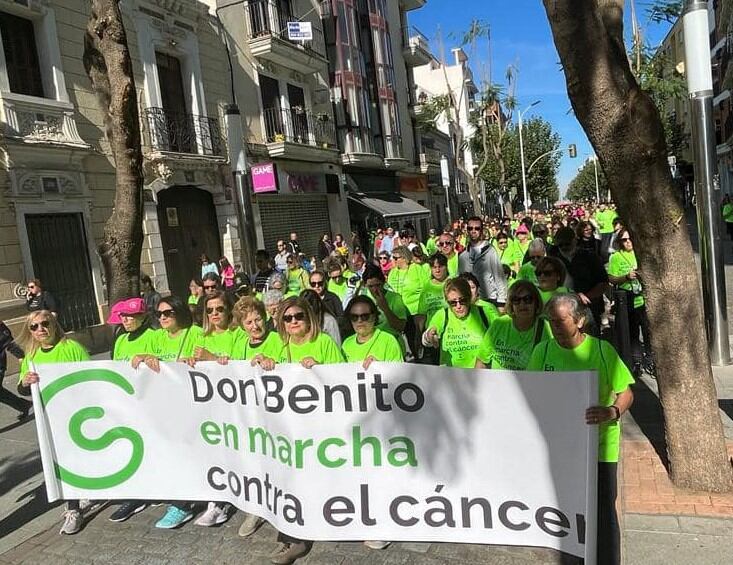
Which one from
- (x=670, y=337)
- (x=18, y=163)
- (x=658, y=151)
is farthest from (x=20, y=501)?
(x=18, y=163)

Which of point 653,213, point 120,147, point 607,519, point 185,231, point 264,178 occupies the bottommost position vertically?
point 607,519

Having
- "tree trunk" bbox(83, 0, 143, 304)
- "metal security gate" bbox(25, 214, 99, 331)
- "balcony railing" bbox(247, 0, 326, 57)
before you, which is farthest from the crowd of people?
"balcony railing" bbox(247, 0, 326, 57)

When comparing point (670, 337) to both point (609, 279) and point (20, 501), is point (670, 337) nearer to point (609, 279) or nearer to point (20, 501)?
point (609, 279)

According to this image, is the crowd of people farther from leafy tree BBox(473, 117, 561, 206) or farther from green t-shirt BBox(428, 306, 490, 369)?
leafy tree BBox(473, 117, 561, 206)

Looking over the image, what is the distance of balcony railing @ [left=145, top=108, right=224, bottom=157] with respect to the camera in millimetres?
13791

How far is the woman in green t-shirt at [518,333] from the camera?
3.62 meters

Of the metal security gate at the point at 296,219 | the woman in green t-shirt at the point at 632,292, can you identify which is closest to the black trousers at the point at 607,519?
the woman in green t-shirt at the point at 632,292

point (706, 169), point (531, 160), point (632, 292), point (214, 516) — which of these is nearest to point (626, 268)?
point (632, 292)

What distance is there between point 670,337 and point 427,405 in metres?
1.56

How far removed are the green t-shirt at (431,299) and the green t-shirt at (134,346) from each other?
310 centimetres

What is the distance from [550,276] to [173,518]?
3.46 meters

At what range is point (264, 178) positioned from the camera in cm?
1619

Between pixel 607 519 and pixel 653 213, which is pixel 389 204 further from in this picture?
pixel 607 519

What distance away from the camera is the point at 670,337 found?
3.54 metres
